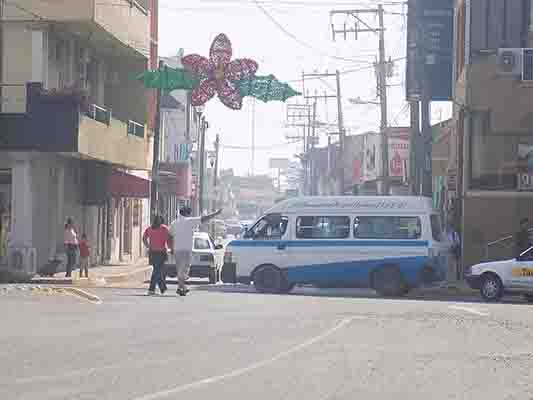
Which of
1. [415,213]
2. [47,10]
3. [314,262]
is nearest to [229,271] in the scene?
[314,262]

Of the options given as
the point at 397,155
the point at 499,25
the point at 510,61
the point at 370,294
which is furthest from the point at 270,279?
the point at 397,155

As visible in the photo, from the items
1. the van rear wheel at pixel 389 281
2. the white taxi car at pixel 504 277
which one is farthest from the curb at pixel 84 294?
the white taxi car at pixel 504 277

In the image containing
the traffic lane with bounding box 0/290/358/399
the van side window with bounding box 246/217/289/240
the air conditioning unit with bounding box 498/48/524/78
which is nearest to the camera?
the traffic lane with bounding box 0/290/358/399

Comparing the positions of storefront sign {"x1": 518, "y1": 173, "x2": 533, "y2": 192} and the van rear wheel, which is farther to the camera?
storefront sign {"x1": 518, "y1": 173, "x2": 533, "y2": 192}

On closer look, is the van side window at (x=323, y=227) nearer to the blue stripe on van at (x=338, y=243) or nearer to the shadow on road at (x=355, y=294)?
the blue stripe on van at (x=338, y=243)

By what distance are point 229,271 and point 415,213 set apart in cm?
466

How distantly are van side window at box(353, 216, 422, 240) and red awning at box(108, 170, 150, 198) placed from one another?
13681 millimetres

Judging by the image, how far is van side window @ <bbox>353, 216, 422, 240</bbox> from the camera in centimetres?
2548

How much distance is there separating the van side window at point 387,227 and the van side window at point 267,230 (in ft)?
5.62

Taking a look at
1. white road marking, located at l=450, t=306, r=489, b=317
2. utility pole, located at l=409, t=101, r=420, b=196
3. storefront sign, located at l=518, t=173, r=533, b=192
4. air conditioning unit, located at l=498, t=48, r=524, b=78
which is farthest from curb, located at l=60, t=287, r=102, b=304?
storefront sign, located at l=518, t=173, r=533, b=192

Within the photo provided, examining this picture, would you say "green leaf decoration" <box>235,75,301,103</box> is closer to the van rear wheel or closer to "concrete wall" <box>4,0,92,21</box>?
"concrete wall" <box>4,0,92,21</box>

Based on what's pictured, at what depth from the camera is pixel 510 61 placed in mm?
28766

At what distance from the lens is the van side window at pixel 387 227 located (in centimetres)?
2548

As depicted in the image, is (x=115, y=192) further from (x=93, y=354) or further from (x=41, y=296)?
(x=93, y=354)
